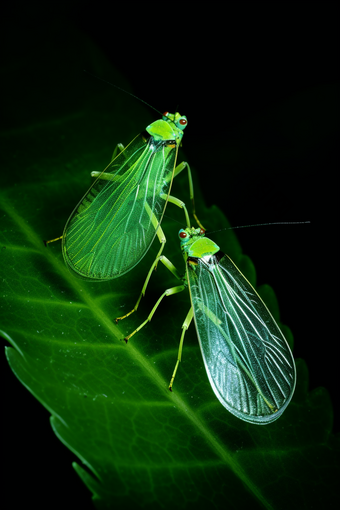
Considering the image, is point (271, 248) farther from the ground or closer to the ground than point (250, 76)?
closer to the ground

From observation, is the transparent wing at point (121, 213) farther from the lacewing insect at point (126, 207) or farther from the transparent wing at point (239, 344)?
the transparent wing at point (239, 344)

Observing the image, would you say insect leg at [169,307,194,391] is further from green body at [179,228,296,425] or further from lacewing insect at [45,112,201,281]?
lacewing insect at [45,112,201,281]

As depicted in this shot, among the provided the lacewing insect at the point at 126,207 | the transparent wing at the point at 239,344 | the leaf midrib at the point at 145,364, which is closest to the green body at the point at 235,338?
the transparent wing at the point at 239,344

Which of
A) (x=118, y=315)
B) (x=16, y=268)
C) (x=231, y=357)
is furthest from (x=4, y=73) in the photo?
(x=231, y=357)

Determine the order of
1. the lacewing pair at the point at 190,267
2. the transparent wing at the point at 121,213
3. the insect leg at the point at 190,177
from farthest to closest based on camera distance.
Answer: the insect leg at the point at 190,177 → the transparent wing at the point at 121,213 → the lacewing pair at the point at 190,267

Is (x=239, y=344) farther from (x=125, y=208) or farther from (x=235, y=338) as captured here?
(x=125, y=208)

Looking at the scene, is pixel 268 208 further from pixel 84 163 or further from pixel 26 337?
pixel 26 337

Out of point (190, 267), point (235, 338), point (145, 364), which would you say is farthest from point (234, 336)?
point (145, 364)
